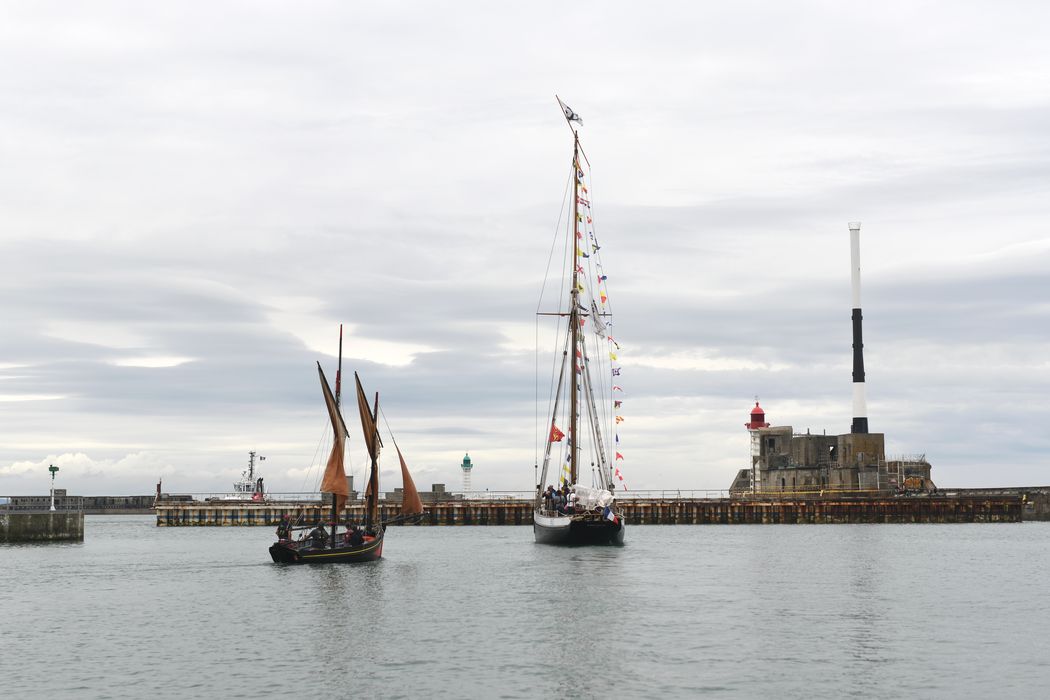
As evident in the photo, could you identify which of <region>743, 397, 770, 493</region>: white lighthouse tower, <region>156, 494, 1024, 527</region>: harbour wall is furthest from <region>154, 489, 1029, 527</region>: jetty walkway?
<region>743, 397, 770, 493</region>: white lighthouse tower

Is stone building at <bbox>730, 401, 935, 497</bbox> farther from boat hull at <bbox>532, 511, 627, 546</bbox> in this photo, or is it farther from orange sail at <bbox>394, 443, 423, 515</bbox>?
orange sail at <bbox>394, 443, 423, 515</bbox>

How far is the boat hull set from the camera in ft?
321

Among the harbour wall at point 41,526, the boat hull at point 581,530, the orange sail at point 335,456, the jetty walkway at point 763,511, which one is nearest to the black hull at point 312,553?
the orange sail at point 335,456

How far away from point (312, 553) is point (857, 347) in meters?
110

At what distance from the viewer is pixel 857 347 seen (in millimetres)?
170000

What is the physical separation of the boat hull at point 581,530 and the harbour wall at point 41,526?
50411mm

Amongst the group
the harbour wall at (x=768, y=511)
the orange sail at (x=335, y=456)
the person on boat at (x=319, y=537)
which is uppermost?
the orange sail at (x=335, y=456)

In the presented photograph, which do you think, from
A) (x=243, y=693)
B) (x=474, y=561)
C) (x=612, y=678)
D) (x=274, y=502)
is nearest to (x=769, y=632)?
(x=612, y=678)

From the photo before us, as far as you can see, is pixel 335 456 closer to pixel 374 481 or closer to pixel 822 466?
pixel 374 481

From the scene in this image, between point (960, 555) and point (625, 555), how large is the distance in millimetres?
29829

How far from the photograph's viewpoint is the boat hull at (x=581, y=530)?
321ft

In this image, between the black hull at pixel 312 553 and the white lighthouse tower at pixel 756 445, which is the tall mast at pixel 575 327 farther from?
the white lighthouse tower at pixel 756 445

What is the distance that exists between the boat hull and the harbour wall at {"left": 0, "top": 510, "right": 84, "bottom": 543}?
50411 mm

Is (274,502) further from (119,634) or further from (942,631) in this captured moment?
(942,631)
